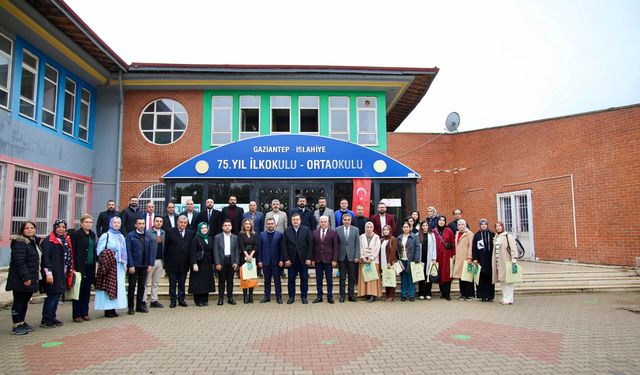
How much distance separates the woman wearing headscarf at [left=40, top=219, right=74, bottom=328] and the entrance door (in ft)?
44.9

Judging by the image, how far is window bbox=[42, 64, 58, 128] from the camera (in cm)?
1270

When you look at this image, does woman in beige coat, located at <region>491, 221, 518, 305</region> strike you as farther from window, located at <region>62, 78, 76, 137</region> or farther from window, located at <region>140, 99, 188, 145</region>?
window, located at <region>62, 78, 76, 137</region>

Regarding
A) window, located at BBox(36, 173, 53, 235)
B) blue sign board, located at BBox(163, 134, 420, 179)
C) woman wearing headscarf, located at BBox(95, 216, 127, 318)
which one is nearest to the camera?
woman wearing headscarf, located at BBox(95, 216, 127, 318)

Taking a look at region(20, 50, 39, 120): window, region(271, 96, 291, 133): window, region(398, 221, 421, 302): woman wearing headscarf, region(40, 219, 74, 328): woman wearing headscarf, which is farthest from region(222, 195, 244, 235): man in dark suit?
region(20, 50, 39, 120): window

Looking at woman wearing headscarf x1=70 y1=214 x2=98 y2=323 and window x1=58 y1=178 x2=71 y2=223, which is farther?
window x1=58 y1=178 x2=71 y2=223

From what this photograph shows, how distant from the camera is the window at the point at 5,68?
10.9m

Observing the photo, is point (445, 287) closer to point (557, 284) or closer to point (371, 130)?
point (557, 284)

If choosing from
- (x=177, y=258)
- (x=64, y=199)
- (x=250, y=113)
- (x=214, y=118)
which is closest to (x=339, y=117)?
(x=250, y=113)

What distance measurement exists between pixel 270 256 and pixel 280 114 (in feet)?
26.4

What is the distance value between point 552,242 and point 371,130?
23.4ft

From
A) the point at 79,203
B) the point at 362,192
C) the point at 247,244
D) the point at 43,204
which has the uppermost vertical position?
the point at 362,192

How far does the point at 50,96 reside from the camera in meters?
13.0

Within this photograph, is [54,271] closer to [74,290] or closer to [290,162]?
[74,290]

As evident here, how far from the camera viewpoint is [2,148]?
10.8 m
